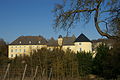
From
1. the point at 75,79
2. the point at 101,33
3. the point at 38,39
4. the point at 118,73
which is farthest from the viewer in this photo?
the point at 38,39

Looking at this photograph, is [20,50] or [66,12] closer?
[66,12]

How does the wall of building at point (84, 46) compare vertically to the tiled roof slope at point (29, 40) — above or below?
below

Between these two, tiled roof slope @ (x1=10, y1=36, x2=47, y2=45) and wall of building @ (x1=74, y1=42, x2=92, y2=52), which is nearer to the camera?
wall of building @ (x1=74, y1=42, x2=92, y2=52)

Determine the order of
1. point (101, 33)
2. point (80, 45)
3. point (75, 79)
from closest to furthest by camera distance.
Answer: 1. point (101, 33)
2. point (75, 79)
3. point (80, 45)

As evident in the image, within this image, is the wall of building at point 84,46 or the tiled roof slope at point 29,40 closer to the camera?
the wall of building at point 84,46

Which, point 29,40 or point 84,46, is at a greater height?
point 29,40

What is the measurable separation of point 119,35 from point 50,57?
17692 mm

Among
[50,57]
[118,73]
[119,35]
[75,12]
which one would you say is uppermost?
[75,12]

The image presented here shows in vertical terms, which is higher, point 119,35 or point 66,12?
point 66,12

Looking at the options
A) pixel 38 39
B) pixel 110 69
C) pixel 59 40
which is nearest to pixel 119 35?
pixel 110 69

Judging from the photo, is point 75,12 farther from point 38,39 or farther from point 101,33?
point 38,39

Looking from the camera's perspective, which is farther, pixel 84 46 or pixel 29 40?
pixel 29 40

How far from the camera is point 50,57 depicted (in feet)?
79.0

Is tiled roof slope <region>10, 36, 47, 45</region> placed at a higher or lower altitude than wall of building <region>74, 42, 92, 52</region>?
higher
